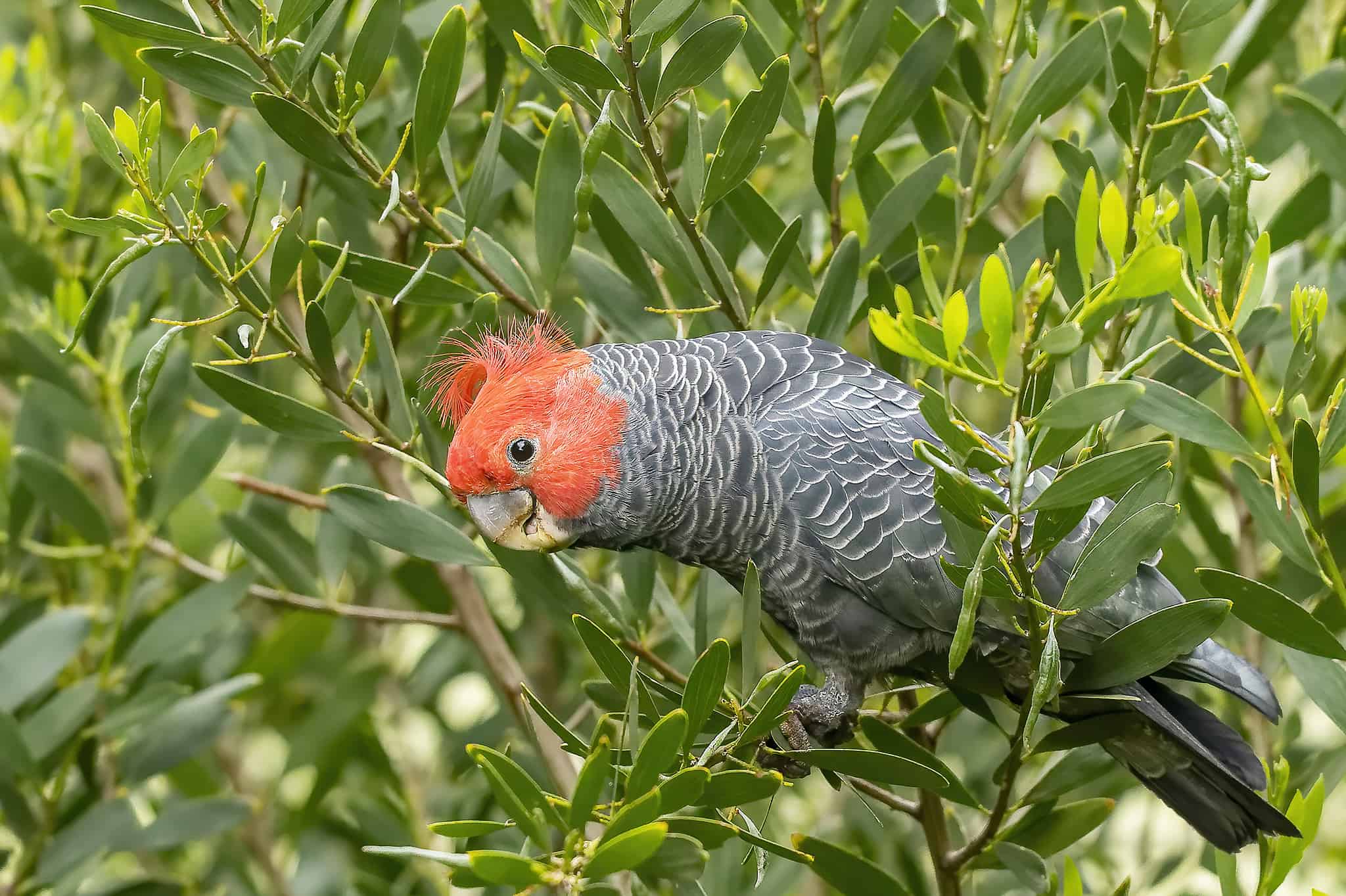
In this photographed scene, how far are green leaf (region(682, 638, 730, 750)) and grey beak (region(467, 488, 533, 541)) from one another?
0.49 meters

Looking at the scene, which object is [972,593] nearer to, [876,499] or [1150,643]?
[1150,643]

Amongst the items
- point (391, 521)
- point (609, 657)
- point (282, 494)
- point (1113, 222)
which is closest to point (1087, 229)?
point (1113, 222)

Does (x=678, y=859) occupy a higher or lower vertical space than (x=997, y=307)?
lower

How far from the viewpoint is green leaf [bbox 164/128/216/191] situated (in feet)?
4.25

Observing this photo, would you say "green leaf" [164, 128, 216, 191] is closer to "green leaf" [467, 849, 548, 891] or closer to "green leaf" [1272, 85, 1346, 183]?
"green leaf" [467, 849, 548, 891]

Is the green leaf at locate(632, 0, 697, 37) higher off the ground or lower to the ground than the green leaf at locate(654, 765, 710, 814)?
higher

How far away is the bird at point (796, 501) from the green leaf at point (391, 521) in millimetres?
61

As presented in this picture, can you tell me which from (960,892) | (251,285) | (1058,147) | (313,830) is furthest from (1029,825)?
(313,830)

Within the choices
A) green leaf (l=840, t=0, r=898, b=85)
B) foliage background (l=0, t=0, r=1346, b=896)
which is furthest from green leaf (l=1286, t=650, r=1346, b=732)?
green leaf (l=840, t=0, r=898, b=85)

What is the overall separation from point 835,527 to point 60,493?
1.35 m

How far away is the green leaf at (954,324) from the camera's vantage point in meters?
1.03

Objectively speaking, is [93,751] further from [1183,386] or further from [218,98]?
[1183,386]

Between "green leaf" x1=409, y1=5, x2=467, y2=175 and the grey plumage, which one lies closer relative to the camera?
"green leaf" x1=409, y1=5, x2=467, y2=175

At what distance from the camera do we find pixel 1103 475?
3.59 feet
